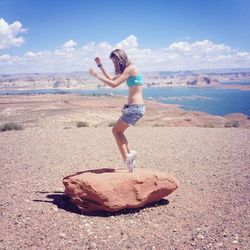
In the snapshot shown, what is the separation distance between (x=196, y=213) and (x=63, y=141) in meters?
8.00

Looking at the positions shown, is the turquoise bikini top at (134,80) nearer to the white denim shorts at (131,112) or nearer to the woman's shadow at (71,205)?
the white denim shorts at (131,112)

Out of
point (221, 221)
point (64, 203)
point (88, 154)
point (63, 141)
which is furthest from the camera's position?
point (63, 141)

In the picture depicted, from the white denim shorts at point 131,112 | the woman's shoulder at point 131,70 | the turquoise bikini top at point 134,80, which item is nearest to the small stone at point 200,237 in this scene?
the white denim shorts at point 131,112

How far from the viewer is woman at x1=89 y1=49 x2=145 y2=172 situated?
598 cm

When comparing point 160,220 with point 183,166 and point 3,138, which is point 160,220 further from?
point 3,138

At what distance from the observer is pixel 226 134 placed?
15.9 metres

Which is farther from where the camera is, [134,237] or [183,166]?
→ [183,166]

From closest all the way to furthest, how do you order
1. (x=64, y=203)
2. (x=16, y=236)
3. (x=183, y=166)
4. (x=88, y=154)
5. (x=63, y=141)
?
(x=16, y=236) → (x=64, y=203) → (x=183, y=166) → (x=88, y=154) → (x=63, y=141)

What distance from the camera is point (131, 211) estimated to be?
6395 millimetres

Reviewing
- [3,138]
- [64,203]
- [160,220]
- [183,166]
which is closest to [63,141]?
[3,138]

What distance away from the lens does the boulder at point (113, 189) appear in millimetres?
6095

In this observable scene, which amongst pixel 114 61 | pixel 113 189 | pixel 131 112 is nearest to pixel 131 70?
pixel 114 61

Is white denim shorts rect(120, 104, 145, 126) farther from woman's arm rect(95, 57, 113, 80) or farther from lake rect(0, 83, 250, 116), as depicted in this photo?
lake rect(0, 83, 250, 116)

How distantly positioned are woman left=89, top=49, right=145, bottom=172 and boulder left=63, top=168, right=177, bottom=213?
0.44 meters
